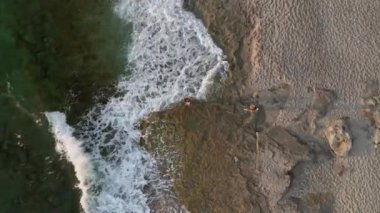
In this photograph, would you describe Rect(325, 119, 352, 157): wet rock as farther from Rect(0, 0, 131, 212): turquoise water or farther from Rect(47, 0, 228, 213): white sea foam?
Rect(0, 0, 131, 212): turquoise water

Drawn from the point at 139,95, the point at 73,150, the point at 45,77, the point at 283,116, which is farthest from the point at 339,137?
the point at 45,77

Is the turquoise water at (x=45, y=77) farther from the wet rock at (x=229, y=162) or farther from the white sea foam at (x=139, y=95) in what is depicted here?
the wet rock at (x=229, y=162)

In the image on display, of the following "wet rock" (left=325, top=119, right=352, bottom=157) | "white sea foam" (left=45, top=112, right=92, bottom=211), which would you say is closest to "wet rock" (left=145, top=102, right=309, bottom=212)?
"wet rock" (left=325, top=119, right=352, bottom=157)

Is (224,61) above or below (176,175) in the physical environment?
above

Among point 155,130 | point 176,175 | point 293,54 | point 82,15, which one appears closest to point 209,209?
point 176,175

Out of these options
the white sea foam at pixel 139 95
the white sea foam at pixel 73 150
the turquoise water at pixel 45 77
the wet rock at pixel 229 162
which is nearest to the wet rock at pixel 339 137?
the wet rock at pixel 229 162

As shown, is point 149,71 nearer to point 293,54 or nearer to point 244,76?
point 244,76
